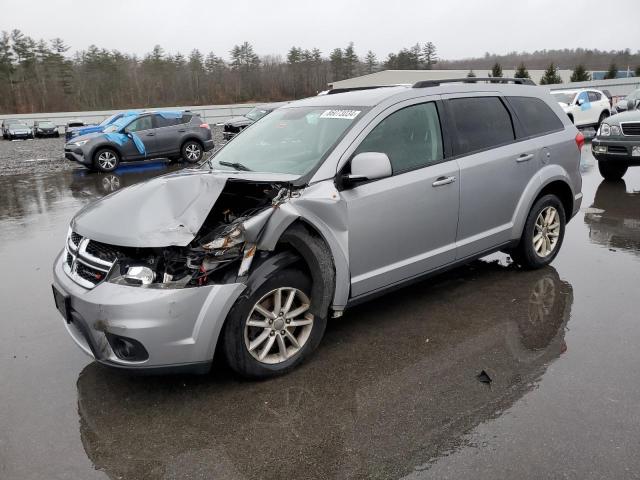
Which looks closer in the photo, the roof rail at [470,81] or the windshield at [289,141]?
the windshield at [289,141]

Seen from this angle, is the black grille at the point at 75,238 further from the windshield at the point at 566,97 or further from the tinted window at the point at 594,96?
the tinted window at the point at 594,96

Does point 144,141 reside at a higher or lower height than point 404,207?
lower

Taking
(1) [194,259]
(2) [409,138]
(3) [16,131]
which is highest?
(2) [409,138]

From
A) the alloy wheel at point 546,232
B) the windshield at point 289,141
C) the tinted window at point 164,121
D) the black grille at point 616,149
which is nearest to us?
the windshield at point 289,141

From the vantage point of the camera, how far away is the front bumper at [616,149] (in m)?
10.0

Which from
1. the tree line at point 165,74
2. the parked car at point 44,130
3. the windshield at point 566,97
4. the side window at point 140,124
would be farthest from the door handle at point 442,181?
the tree line at point 165,74

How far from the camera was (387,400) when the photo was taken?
335 cm

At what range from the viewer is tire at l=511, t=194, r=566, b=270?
17.3 feet

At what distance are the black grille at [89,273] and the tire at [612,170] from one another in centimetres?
1048

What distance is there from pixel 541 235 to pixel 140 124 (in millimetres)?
13941

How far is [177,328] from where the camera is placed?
3148 millimetres

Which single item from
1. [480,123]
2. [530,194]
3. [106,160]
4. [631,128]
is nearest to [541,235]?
[530,194]

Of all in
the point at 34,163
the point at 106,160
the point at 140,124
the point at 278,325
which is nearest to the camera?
the point at 278,325

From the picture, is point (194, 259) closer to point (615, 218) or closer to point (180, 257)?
point (180, 257)
